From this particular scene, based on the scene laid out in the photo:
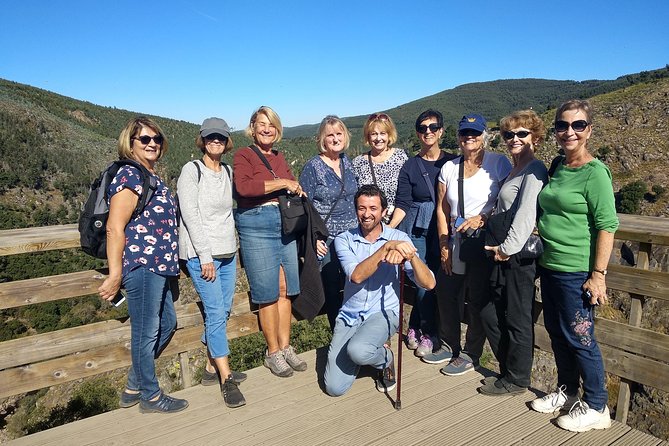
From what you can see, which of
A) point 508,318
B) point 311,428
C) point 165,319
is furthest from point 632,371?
point 165,319

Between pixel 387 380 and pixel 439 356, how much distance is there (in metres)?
0.68

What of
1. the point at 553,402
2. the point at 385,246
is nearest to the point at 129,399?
the point at 385,246

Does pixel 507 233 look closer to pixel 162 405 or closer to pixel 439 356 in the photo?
pixel 439 356

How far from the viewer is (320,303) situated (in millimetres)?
3668

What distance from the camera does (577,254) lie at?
8.98 feet

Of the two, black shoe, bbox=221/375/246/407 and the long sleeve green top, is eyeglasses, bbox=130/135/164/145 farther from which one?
the long sleeve green top

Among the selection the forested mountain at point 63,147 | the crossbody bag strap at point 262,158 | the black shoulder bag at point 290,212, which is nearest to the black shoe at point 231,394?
the black shoulder bag at point 290,212

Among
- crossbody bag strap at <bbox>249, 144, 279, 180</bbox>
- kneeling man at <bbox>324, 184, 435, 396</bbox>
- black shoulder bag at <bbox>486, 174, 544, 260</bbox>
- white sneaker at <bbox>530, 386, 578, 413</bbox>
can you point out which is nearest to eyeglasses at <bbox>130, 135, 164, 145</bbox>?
crossbody bag strap at <bbox>249, 144, 279, 180</bbox>

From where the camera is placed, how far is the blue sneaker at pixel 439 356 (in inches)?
152

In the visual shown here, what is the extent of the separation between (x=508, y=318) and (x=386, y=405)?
104 centimetres

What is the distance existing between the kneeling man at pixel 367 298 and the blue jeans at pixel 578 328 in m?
0.80

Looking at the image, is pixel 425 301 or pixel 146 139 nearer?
pixel 146 139

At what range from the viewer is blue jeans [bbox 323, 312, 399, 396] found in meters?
3.30

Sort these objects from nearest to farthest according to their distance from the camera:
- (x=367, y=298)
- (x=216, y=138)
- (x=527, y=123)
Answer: (x=527, y=123) → (x=216, y=138) → (x=367, y=298)
